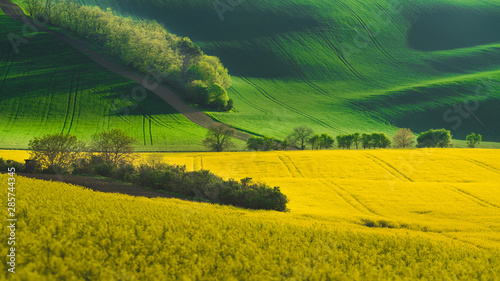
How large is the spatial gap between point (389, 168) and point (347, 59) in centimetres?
9890

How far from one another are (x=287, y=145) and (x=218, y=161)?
21643 mm

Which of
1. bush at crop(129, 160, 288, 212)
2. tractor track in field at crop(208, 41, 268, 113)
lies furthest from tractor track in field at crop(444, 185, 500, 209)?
tractor track in field at crop(208, 41, 268, 113)

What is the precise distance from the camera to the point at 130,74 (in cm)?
9600

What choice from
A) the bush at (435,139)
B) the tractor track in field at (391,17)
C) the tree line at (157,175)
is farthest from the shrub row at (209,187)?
the tractor track in field at (391,17)

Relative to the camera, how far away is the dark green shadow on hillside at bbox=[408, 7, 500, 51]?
15106 centimetres

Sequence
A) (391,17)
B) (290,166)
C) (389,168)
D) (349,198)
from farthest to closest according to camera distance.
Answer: (391,17) < (290,166) < (389,168) < (349,198)

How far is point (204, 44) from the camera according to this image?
438 ft

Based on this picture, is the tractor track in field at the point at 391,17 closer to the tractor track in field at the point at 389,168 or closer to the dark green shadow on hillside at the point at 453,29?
the dark green shadow on hillside at the point at 453,29

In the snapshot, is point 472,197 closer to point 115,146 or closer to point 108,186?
point 108,186

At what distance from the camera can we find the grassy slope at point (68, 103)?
67500mm

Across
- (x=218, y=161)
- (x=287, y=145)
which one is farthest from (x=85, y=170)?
(x=287, y=145)

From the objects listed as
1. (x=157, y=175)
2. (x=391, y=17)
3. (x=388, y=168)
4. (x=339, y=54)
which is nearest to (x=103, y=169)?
(x=157, y=175)

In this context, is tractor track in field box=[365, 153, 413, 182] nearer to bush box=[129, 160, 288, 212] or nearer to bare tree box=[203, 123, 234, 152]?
bush box=[129, 160, 288, 212]

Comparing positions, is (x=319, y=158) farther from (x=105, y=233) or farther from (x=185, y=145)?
(x=105, y=233)
